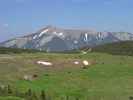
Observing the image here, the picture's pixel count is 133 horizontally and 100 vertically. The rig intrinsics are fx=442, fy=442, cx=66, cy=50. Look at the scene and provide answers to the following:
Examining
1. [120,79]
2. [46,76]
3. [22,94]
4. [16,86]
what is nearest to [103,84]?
[120,79]

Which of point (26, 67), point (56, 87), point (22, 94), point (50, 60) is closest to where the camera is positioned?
point (22, 94)

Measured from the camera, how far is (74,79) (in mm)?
87875

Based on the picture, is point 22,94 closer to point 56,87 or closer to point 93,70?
point 56,87

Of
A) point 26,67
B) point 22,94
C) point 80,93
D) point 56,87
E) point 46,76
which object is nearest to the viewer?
point 22,94

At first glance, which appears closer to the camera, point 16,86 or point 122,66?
point 16,86

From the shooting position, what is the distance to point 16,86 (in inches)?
3076

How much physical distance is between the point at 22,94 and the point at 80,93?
44.9 feet

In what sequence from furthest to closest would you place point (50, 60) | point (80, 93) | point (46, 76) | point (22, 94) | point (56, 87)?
point (50, 60) < point (46, 76) < point (56, 87) < point (80, 93) < point (22, 94)

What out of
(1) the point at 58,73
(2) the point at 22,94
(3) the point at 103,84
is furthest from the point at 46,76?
(2) the point at 22,94

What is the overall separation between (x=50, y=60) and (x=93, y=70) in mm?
11361

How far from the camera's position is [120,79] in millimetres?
89938

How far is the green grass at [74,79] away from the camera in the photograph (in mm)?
75500

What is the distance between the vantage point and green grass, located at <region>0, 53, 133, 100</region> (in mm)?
75500

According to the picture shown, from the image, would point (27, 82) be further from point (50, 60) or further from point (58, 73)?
point (50, 60)
